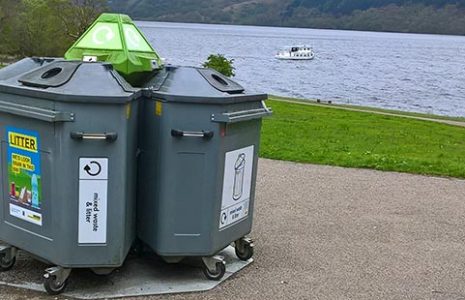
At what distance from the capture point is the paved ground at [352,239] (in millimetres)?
4797

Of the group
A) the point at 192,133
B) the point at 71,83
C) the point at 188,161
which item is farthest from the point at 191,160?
the point at 71,83

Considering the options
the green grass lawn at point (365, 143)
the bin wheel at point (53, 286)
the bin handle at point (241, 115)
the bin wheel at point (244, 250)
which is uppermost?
the bin handle at point (241, 115)

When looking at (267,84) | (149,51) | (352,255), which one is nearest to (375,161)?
(352,255)

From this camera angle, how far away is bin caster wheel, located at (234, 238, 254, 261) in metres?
5.20

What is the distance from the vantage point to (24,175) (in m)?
4.36

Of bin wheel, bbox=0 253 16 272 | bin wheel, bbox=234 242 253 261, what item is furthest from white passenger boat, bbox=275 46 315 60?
bin wheel, bbox=0 253 16 272

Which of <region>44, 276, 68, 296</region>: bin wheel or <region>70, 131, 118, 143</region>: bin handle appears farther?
<region>44, 276, 68, 296</region>: bin wheel

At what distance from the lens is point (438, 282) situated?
199 inches

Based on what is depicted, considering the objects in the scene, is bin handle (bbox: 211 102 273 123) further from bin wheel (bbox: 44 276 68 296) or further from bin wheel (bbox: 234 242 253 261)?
bin wheel (bbox: 44 276 68 296)

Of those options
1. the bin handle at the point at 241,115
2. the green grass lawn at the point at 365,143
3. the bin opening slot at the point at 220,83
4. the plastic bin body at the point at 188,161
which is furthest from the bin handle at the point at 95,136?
the green grass lawn at the point at 365,143

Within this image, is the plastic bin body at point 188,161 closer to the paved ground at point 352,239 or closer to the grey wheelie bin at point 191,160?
the grey wheelie bin at point 191,160

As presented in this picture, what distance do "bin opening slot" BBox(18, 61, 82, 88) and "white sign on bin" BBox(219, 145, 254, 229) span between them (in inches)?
44.7

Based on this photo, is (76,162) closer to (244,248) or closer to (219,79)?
(219,79)

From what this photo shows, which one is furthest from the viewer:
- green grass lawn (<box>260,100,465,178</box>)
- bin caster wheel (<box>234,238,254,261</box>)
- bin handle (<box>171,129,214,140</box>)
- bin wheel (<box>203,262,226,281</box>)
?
green grass lawn (<box>260,100,465,178</box>)
